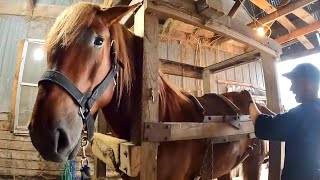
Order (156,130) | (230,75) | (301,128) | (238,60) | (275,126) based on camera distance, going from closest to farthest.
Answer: (156,130) → (301,128) → (275,126) → (238,60) → (230,75)

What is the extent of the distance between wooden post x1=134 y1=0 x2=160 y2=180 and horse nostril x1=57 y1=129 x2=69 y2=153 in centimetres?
36

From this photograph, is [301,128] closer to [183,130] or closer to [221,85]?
[183,130]

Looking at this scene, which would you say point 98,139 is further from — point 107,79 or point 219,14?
point 219,14

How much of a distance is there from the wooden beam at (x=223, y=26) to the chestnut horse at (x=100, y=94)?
0.63ft

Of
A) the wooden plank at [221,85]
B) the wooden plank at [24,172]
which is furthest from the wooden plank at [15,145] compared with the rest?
the wooden plank at [221,85]

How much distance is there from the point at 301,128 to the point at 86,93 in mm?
1368

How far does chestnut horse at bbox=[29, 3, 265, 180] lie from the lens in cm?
85

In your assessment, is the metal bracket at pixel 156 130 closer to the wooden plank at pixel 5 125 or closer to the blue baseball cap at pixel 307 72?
the blue baseball cap at pixel 307 72

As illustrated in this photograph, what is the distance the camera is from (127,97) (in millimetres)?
1235

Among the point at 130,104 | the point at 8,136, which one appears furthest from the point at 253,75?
the point at 8,136

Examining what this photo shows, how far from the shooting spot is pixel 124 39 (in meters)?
1.26

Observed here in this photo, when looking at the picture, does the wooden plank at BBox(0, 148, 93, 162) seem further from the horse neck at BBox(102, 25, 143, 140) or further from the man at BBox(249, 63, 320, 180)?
the man at BBox(249, 63, 320, 180)

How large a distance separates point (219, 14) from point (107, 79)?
37.5 inches

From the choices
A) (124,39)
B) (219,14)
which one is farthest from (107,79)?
(219,14)
